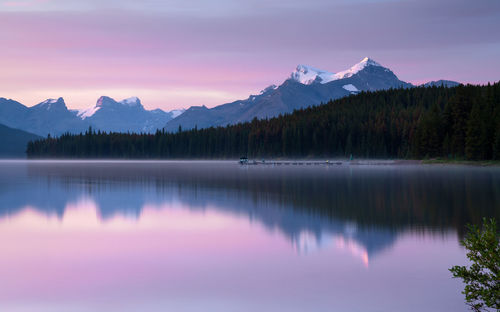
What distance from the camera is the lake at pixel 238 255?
46.2 feet

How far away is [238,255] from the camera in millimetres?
20047

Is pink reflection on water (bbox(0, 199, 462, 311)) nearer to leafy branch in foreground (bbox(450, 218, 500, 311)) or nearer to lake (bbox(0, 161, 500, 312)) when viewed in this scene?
lake (bbox(0, 161, 500, 312))

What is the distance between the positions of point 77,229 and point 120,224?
244cm

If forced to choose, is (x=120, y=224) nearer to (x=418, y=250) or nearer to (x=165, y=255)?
(x=165, y=255)

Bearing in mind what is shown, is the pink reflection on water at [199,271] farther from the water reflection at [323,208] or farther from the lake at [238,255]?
the water reflection at [323,208]

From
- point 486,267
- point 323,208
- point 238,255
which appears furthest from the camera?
point 323,208

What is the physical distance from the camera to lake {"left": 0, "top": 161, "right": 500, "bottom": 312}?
46.2ft

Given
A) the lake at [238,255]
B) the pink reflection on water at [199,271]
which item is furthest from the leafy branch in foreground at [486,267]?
the pink reflection on water at [199,271]

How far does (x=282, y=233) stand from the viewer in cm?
2467

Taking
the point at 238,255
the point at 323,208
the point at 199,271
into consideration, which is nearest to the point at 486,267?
the point at 199,271

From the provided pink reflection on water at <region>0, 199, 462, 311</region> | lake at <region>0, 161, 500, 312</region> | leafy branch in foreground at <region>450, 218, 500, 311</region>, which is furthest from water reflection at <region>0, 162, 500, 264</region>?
leafy branch in foreground at <region>450, 218, 500, 311</region>

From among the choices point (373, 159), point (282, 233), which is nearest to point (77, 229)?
point (282, 233)

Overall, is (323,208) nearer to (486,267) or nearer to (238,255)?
(238,255)

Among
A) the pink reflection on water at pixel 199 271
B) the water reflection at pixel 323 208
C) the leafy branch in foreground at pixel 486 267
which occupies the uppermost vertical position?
the leafy branch in foreground at pixel 486 267
